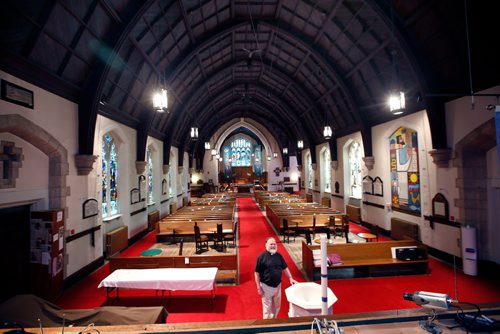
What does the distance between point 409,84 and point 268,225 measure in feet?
28.5

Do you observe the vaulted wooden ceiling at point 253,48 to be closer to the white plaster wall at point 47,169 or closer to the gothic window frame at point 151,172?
the white plaster wall at point 47,169

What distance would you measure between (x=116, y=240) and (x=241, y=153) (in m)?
28.3

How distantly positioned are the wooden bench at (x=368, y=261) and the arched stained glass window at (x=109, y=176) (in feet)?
24.0

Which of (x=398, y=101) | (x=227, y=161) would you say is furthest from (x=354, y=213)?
(x=227, y=161)

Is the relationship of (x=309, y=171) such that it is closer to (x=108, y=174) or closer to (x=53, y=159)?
(x=108, y=174)

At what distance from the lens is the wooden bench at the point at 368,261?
6664 mm

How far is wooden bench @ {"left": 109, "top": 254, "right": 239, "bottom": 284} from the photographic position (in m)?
6.24

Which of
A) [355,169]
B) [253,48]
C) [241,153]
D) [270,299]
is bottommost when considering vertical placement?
[270,299]

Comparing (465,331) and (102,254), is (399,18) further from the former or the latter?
(102,254)

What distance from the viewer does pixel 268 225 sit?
13.1m

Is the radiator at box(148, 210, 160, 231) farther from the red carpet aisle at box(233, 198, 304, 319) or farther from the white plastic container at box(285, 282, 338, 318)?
the white plastic container at box(285, 282, 338, 318)

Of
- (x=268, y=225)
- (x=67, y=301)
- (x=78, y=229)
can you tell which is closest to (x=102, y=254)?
(x=78, y=229)

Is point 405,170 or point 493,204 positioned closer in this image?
point 493,204

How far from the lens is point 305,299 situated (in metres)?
3.59
